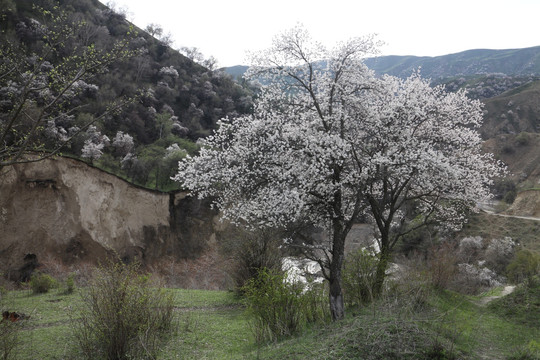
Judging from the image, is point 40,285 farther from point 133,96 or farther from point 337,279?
point 133,96

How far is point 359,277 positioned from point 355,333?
367 cm

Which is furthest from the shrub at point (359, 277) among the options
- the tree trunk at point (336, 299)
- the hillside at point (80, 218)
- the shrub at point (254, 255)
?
the hillside at point (80, 218)

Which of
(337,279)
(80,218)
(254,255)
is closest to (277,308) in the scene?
(337,279)

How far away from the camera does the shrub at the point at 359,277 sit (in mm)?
8086

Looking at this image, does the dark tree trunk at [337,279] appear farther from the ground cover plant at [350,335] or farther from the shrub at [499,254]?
the shrub at [499,254]

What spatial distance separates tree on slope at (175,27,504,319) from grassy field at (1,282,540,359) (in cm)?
186

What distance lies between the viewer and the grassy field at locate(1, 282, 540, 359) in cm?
430

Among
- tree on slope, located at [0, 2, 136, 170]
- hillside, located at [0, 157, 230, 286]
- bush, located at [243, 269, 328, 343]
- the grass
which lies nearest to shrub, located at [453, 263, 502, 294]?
the grass

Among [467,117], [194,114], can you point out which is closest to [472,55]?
[194,114]

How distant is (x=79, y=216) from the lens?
19422mm

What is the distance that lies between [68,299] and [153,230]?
527 inches

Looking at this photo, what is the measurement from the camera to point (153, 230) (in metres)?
23.6

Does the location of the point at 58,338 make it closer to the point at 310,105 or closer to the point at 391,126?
the point at 310,105

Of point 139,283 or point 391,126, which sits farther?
point 391,126
